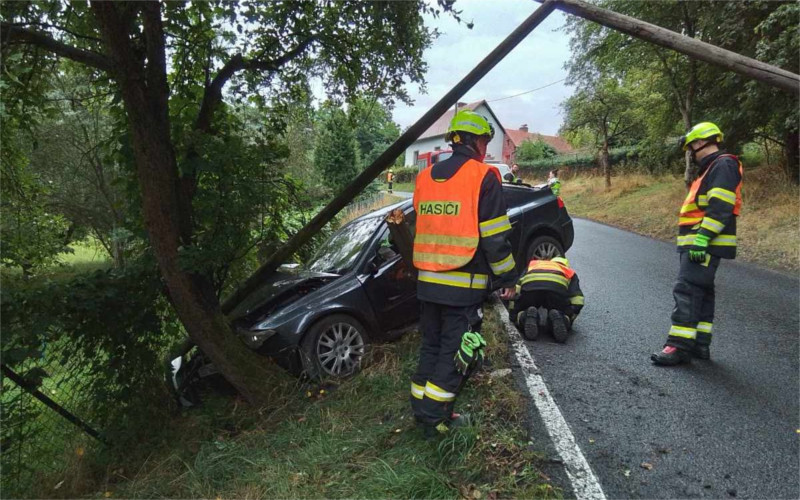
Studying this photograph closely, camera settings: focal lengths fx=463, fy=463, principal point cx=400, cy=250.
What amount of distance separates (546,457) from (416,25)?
146 inches

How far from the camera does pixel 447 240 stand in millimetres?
2895

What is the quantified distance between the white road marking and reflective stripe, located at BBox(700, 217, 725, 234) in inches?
71.6

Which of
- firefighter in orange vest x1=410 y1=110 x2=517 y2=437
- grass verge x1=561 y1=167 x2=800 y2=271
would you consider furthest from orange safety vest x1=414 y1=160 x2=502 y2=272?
grass verge x1=561 y1=167 x2=800 y2=271

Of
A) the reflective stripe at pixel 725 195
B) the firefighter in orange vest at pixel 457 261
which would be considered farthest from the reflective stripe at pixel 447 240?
the reflective stripe at pixel 725 195

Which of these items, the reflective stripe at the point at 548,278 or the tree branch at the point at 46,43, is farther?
the reflective stripe at the point at 548,278

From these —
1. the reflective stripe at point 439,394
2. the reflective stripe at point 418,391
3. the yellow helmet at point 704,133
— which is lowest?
the reflective stripe at point 418,391

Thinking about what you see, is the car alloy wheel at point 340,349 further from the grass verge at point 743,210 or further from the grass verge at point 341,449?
the grass verge at point 743,210

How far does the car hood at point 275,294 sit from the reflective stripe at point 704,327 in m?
3.25

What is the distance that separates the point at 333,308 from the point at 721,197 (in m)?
3.37

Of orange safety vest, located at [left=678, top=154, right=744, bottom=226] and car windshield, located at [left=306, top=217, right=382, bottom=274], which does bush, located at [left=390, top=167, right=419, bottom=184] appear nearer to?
car windshield, located at [left=306, top=217, right=382, bottom=274]

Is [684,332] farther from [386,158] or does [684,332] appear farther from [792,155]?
[792,155]

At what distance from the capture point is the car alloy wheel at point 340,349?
4.11 meters

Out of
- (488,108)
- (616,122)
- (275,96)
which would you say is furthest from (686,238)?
(488,108)

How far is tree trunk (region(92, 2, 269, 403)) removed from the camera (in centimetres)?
331
